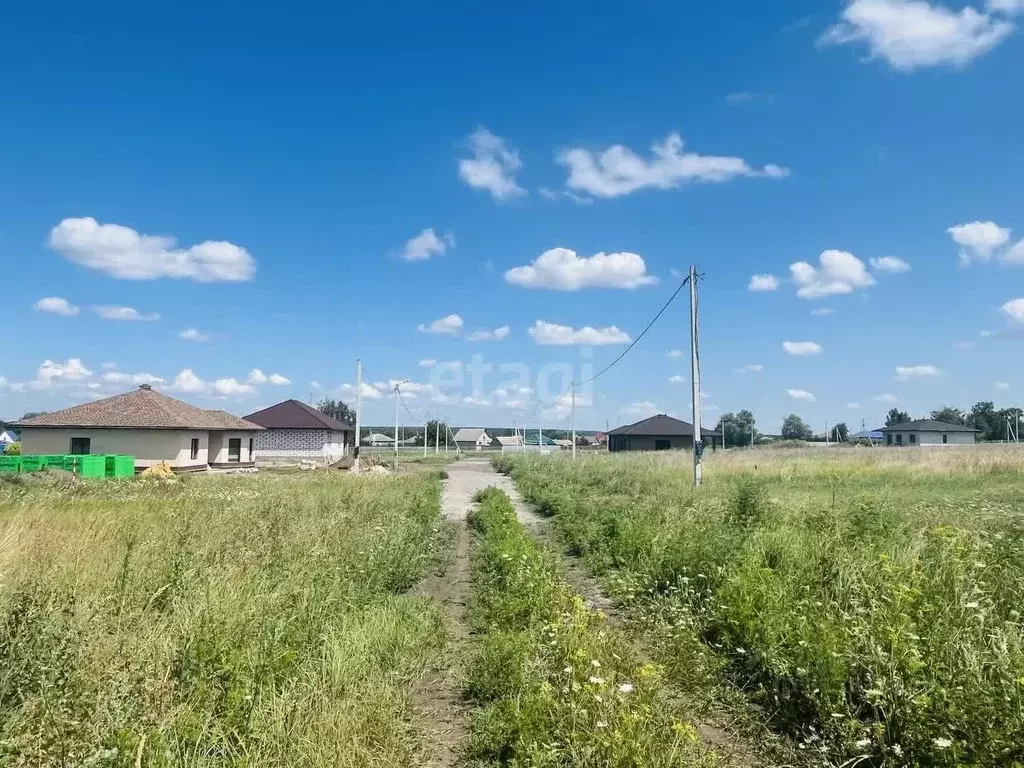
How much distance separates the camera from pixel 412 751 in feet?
12.1

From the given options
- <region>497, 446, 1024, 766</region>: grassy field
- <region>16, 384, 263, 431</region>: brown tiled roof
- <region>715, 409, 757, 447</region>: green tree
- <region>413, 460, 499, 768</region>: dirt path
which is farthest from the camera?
<region>715, 409, 757, 447</region>: green tree

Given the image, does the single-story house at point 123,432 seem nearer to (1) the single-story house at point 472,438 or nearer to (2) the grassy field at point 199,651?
(2) the grassy field at point 199,651

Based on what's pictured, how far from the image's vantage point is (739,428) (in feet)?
327

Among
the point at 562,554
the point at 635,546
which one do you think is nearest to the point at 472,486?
the point at 562,554

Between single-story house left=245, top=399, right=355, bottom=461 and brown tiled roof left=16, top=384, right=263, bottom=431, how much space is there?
14.8 m

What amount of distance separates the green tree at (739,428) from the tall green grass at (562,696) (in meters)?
96.3

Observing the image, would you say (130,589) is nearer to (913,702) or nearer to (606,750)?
(606,750)

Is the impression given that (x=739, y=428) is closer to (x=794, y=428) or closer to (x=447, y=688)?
(x=794, y=428)

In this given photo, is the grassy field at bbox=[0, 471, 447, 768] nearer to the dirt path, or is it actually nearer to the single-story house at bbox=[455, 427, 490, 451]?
the dirt path

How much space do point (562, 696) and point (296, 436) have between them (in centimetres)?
4871

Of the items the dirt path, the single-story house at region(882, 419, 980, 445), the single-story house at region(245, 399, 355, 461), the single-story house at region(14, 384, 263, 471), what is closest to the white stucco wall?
the single-story house at region(14, 384, 263, 471)

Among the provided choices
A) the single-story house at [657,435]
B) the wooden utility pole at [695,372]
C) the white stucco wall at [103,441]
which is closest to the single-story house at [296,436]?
the white stucco wall at [103,441]

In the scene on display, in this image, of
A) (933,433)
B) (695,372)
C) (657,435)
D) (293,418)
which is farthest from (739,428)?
(695,372)

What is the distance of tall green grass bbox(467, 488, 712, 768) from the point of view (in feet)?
10.5
